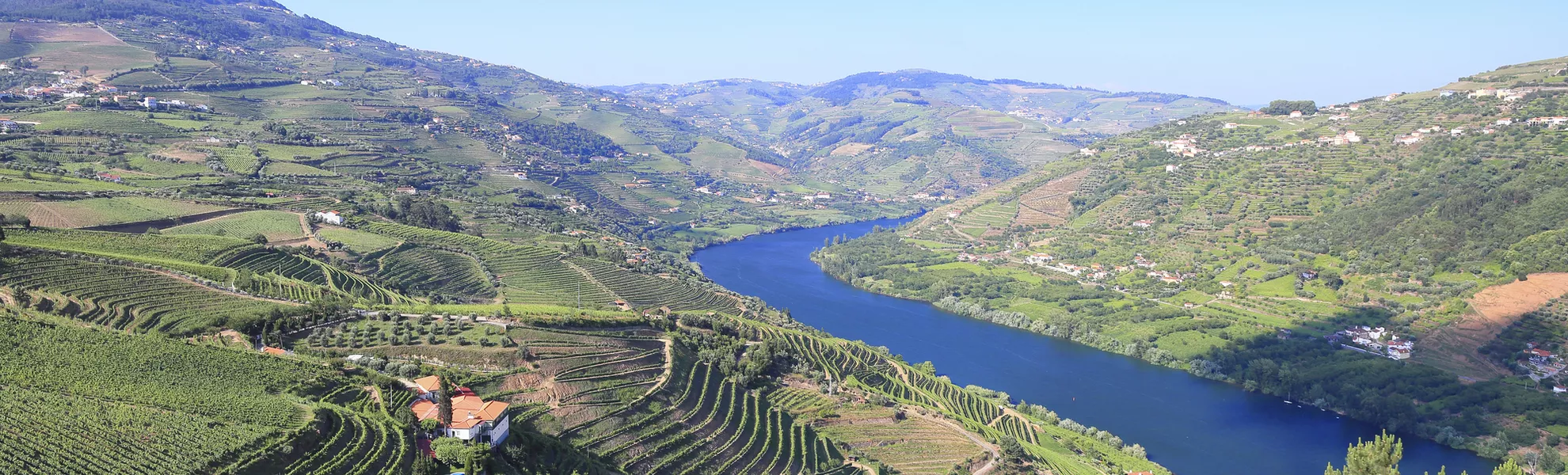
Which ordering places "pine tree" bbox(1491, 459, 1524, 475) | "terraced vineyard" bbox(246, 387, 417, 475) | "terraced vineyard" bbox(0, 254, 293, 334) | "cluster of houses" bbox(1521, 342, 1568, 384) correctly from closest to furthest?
1. "terraced vineyard" bbox(246, 387, 417, 475)
2. "pine tree" bbox(1491, 459, 1524, 475)
3. "terraced vineyard" bbox(0, 254, 293, 334)
4. "cluster of houses" bbox(1521, 342, 1568, 384)

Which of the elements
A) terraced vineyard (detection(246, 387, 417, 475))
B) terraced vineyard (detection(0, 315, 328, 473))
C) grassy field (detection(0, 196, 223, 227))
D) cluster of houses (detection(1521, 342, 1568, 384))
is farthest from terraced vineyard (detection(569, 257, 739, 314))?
cluster of houses (detection(1521, 342, 1568, 384))

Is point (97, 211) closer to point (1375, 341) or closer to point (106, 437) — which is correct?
point (106, 437)

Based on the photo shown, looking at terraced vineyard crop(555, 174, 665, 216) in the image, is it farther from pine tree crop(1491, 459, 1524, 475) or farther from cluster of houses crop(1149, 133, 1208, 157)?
pine tree crop(1491, 459, 1524, 475)

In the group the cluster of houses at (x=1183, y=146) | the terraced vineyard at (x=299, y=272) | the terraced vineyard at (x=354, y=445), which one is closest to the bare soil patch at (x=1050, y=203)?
the cluster of houses at (x=1183, y=146)

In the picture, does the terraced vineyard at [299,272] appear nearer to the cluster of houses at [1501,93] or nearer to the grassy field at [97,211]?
the grassy field at [97,211]

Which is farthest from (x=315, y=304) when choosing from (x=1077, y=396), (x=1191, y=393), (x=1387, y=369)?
(x=1387, y=369)

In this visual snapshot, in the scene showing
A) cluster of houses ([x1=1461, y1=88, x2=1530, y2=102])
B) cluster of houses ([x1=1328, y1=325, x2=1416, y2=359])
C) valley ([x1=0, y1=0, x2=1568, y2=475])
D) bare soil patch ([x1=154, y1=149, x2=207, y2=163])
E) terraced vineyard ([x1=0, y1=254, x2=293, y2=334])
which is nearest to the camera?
valley ([x1=0, y1=0, x2=1568, y2=475])
